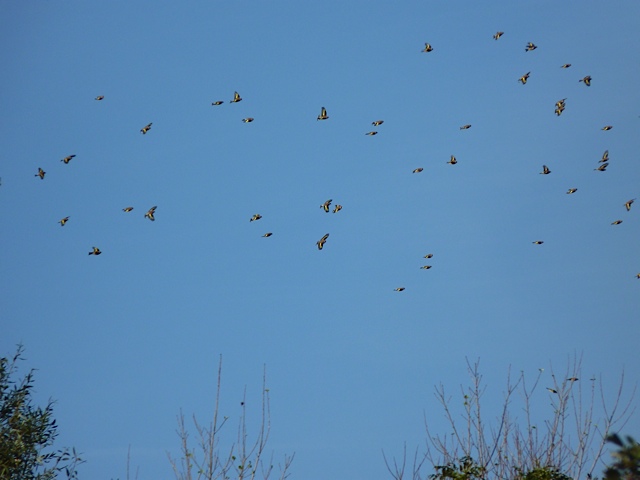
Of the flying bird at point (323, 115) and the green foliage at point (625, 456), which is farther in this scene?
the flying bird at point (323, 115)

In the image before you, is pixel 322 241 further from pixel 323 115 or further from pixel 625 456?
pixel 625 456

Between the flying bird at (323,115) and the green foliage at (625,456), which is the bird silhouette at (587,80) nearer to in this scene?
the flying bird at (323,115)

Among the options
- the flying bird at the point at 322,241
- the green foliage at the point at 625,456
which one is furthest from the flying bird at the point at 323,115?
the green foliage at the point at 625,456

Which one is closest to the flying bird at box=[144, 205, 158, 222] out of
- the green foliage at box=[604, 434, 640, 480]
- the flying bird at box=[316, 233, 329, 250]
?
the flying bird at box=[316, 233, 329, 250]

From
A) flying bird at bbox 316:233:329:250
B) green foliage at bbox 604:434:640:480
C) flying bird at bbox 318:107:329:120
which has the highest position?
flying bird at bbox 318:107:329:120

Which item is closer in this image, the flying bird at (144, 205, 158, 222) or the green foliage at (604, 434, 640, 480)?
the green foliage at (604, 434, 640, 480)

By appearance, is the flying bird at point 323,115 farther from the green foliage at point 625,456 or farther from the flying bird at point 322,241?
the green foliage at point 625,456

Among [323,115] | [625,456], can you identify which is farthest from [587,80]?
[625,456]

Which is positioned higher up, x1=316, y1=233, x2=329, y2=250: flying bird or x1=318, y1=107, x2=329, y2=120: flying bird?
x1=318, y1=107, x2=329, y2=120: flying bird

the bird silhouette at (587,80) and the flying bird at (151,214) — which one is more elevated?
the bird silhouette at (587,80)

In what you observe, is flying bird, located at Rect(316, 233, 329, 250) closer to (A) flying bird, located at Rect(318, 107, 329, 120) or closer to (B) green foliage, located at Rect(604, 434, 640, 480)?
(A) flying bird, located at Rect(318, 107, 329, 120)

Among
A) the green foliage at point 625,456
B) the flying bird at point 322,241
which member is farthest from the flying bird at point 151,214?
the green foliage at point 625,456

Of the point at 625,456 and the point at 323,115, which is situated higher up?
the point at 323,115

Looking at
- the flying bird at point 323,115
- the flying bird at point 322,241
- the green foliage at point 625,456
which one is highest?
the flying bird at point 323,115
